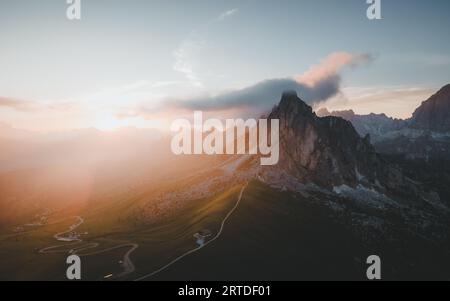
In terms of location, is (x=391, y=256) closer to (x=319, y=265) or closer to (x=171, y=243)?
(x=319, y=265)

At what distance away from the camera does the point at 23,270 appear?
465 ft

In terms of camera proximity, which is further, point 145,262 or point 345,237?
point 345,237

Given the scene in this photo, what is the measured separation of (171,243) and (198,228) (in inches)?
581
